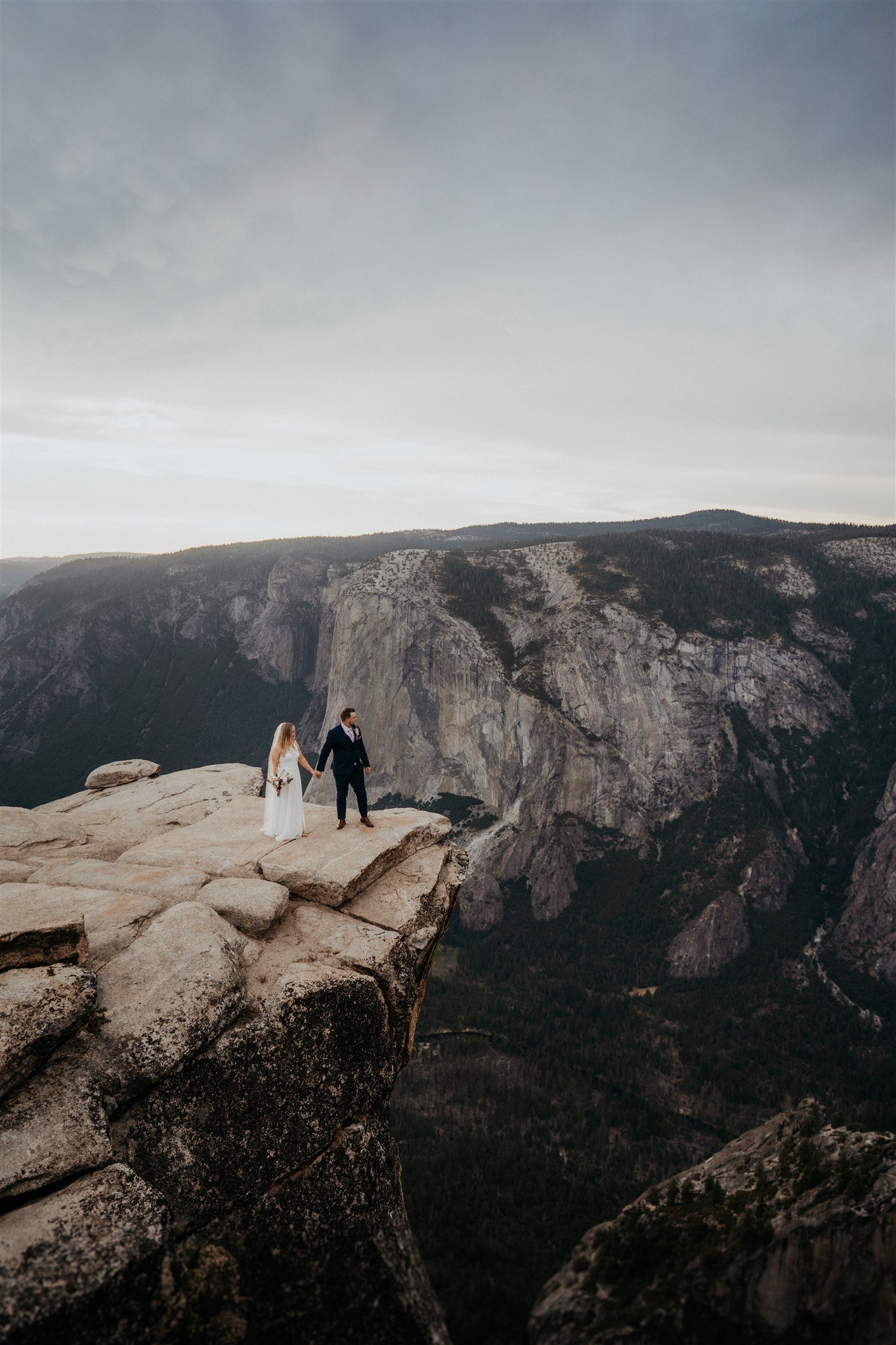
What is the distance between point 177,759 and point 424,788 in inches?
3515

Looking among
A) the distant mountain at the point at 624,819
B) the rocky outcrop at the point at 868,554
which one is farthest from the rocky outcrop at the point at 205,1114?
the rocky outcrop at the point at 868,554

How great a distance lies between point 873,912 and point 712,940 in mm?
28061

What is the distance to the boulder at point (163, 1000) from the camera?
41.1 ft

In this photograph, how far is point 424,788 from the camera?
14888 centimetres

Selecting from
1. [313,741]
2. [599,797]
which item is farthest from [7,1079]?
[313,741]

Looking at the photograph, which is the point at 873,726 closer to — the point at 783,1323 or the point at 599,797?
the point at 599,797

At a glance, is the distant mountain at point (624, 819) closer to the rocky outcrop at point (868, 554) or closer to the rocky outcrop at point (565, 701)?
the rocky outcrop at point (565, 701)

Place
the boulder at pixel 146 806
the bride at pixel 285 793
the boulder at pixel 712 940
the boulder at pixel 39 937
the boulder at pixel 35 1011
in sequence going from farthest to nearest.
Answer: the boulder at pixel 712 940
the boulder at pixel 146 806
the bride at pixel 285 793
the boulder at pixel 39 937
the boulder at pixel 35 1011

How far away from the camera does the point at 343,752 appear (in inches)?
855

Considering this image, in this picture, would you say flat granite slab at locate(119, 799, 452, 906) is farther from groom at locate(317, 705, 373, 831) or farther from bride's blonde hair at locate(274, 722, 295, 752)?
bride's blonde hair at locate(274, 722, 295, 752)

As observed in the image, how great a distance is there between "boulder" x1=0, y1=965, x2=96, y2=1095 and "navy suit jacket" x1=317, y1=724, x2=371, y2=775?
9897mm

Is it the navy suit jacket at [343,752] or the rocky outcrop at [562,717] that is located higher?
the navy suit jacket at [343,752]

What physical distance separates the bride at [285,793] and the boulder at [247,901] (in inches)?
129

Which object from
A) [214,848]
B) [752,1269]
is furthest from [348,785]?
[752,1269]
